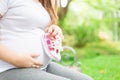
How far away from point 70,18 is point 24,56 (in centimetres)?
730

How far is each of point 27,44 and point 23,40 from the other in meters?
0.03

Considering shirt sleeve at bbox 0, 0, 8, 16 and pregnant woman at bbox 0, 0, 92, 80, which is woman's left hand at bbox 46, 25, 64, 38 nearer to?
pregnant woman at bbox 0, 0, 92, 80

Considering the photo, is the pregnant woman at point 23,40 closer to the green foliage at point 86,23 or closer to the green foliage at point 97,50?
the green foliage at point 97,50

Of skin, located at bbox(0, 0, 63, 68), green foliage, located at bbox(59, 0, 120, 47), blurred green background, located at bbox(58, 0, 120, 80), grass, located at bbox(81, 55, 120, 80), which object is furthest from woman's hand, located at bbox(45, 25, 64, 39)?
green foliage, located at bbox(59, 0, 120, 47)

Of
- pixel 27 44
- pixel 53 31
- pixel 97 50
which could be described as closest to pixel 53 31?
pixel 53 31

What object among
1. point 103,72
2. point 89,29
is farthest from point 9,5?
point 89,29

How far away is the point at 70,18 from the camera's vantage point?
8930mm

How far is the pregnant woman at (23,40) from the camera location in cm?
166

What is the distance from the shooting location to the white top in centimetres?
171

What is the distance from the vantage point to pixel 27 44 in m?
1.73

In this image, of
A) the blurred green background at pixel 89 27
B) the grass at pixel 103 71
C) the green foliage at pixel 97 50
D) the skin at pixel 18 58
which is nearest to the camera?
the skin at pixel 18 58

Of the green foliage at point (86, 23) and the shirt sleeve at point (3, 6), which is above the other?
the shirt sleeve at point (3, 6)

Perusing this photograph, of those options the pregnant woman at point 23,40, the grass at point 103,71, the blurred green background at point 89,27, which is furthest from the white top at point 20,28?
the blurred green background at point 89,27

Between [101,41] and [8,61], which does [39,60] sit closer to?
[8,61]
